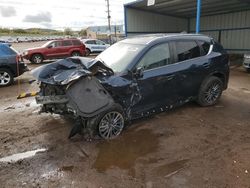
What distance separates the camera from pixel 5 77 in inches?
356

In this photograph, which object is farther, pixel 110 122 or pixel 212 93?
pixel 212 93

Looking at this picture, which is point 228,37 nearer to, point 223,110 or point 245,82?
point 245,82

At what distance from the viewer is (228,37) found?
19.3 meters

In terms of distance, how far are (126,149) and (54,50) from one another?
14.8m

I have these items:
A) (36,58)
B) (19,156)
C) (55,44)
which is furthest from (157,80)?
(55,44)

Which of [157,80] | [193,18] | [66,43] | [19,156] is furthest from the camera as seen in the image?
[193,18]

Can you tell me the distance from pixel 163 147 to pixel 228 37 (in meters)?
18.0

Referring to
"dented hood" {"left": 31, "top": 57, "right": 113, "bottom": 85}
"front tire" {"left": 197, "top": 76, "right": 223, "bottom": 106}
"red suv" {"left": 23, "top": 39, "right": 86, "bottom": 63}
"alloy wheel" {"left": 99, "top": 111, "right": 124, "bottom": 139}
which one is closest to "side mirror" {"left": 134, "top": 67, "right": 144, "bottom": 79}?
"dented hood" {"left": 31, "top": 57, "right": 113, "bottom": 85}

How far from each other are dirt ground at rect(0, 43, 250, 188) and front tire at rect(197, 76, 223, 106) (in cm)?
23

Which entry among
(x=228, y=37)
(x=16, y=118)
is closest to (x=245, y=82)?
(x=16, y=118)

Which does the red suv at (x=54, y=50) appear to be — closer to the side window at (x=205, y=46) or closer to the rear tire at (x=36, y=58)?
the rear tire at (x=36, y=58)

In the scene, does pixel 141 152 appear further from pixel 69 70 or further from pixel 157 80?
pixel 69 70

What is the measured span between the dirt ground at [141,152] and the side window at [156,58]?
3.93 feet

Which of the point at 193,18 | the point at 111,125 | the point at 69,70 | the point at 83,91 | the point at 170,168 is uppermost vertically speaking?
the point at 193,18
